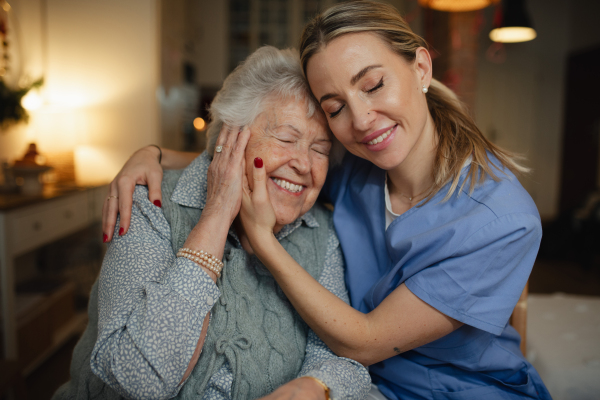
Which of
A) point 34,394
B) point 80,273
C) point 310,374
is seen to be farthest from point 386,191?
point 80,273

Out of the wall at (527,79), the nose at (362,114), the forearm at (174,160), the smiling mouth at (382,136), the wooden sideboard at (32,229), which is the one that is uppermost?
the wall at (527,79)

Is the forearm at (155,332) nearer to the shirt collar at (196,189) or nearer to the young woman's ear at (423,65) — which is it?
the shirt collar at (196,189)

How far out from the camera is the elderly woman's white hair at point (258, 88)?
119cm

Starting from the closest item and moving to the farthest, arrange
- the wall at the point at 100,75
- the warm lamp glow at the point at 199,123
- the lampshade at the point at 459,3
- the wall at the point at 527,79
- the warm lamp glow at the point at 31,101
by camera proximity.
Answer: the lampshade at the point at 459,3 < the warm lamp glow at the point at 31,101 < the wall at the point at 100,75 < the warm lamp glow at the point at 199,123 < the wall at the point at 527,79

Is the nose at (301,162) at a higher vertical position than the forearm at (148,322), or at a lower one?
higher

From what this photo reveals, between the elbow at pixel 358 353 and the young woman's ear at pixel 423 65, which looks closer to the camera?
the elbow at pixel 358 353

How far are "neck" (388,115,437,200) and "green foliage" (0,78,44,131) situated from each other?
2827mm

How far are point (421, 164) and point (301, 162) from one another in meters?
0.35

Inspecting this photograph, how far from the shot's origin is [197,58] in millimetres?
6316

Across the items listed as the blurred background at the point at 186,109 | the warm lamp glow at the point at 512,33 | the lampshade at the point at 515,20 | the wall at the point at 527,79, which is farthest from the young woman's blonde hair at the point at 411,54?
the wall at the point at 527,79

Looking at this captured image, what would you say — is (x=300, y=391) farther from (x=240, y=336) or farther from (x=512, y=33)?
(x=512, y=33)

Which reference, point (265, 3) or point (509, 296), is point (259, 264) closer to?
point (509, 296)

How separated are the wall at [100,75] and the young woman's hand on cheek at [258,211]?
10.4 ft

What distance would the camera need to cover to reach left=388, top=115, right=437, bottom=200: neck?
1.18 meters
